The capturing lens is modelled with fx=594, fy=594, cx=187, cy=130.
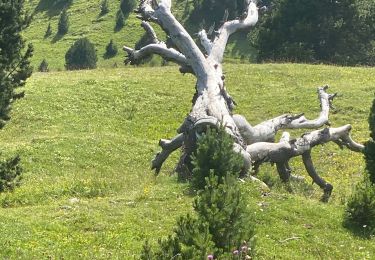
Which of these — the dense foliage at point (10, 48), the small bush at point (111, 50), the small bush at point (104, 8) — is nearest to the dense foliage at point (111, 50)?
the small bush at point (111, 50)

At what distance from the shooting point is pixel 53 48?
10581 centimetres

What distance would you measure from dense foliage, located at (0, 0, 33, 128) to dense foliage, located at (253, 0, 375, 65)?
41950 mm

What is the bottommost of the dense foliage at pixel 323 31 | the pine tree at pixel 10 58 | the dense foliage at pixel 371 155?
the dense foliage at pixel 371 155

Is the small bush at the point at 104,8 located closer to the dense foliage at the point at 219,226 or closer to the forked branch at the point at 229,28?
the forked branch at the point at 229,28

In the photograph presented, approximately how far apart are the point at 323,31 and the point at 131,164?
127 feet

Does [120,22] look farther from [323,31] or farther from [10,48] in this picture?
[10,48]

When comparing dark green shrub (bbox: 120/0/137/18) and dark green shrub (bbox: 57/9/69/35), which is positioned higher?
dark green shrub (bbox: 120/0/137/18)

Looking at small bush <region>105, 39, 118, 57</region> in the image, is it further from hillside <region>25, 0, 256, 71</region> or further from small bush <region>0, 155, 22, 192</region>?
small bush <region>0, 155, 22, 192</region>

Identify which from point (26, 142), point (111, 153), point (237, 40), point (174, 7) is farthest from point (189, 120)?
point (174, 7)

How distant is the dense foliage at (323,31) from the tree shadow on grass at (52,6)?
74370 millimetres

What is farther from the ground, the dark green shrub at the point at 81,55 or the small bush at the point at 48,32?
the small bush at the point at 48,32

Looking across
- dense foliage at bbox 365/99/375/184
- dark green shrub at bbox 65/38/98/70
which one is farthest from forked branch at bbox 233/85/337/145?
dark green shrub at bbox 65/38/98/70

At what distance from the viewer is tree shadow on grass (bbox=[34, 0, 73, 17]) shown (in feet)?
413

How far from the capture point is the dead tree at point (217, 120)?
66.9 ft
